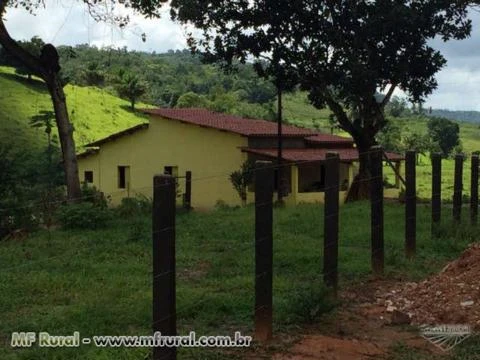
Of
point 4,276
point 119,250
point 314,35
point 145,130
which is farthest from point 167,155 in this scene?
point 4,276

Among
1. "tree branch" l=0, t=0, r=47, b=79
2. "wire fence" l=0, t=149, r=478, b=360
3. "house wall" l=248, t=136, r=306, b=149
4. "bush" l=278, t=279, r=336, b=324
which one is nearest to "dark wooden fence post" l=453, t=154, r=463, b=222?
"wire fence" l=0, t=149, r=478, b=360

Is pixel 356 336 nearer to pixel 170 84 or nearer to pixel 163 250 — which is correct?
pixel 163 250

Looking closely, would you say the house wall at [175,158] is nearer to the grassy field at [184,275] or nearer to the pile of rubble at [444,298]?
the grassy field at [184,275]

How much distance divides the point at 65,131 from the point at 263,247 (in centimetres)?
1494

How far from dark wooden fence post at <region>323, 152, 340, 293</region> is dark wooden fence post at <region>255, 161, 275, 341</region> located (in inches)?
50.1

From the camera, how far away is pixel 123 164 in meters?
35.1

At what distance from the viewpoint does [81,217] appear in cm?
1585

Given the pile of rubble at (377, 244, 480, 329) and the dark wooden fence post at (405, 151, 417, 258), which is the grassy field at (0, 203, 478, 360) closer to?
the dark wooden fence post at (405, 151, 417, 258)

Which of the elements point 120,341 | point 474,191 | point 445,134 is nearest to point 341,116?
point 474,191

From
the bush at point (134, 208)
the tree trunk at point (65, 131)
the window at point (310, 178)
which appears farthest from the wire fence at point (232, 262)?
the window at point (310, 178)

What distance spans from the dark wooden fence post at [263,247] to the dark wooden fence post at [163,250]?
1227mm

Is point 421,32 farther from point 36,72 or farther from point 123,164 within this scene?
point 123,164

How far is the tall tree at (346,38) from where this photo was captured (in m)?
21.1

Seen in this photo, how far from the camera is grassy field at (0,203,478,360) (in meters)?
6.10
